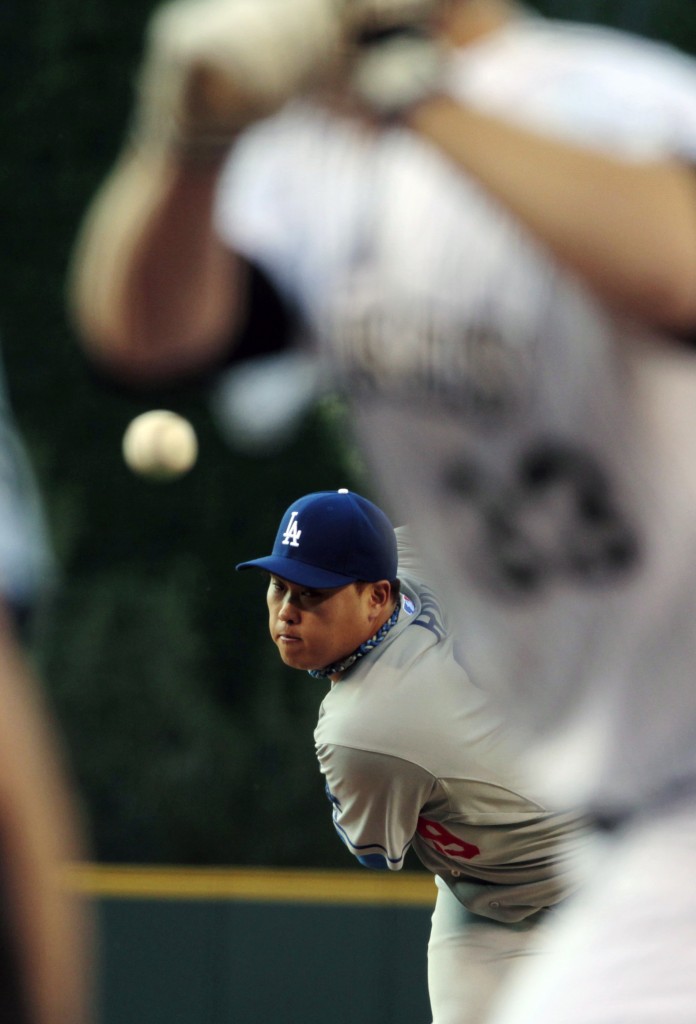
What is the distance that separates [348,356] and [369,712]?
205cm

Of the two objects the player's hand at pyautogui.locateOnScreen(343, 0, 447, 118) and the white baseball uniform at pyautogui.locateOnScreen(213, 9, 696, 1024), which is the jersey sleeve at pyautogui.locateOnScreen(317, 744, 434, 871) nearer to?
the white baseball uniform at pyautogui.locateOnScreen(213, 9, 696, 1024)

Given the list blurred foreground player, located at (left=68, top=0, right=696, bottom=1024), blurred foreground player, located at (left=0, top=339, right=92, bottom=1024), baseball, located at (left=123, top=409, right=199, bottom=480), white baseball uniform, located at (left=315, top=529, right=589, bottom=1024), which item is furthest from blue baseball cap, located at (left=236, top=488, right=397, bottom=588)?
blurred foreground player, located at (left=0, top=339, right=92, bottom=1024)

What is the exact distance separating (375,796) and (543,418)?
215 centimetres

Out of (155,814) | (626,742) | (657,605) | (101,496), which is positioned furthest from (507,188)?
(101,496)

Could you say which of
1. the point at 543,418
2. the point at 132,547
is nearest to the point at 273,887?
the point at 132,547

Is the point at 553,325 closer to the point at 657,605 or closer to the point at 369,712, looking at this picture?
the point at 657,605

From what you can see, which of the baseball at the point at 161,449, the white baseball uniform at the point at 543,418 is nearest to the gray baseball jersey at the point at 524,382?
the white baseball uniform at the point at 543,418

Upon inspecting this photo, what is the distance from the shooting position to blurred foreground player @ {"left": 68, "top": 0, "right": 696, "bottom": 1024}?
1517 mm

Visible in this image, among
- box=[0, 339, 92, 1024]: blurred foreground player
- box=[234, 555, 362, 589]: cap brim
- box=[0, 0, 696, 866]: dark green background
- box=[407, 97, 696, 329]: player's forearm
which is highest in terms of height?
box=[407, 97, 696, 329]: player's forearm

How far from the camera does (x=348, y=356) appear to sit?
5.69 feet

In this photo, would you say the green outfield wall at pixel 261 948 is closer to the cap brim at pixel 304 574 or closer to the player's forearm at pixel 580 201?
the cap brim at pixel 304 574

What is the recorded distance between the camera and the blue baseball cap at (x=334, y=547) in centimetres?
371

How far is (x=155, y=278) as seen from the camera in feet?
5.62

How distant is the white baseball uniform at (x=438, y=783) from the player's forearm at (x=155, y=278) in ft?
6.55
